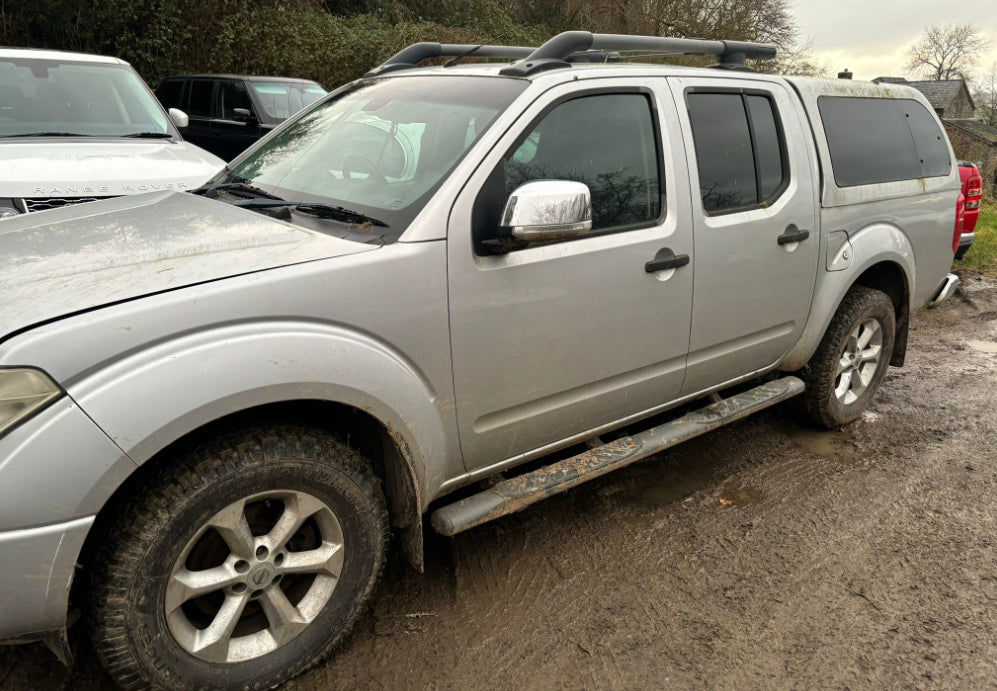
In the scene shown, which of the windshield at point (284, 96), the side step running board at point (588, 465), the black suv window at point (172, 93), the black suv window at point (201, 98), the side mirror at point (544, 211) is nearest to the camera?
the side mirror at point (544, 211)

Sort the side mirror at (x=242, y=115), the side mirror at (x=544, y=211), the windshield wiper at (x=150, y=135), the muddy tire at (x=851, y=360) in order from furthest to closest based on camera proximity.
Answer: the side mirror at (x=242, y=115) → the windshield wiper at (x=150, y=135) → the muddy tire at (x=851, y=360) → the side mirror at (x=544, y=211)

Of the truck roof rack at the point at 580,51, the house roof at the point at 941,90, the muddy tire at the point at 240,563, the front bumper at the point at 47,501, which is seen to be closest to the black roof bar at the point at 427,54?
the truck roof rack at the point at 580,51

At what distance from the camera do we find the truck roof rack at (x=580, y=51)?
2.93 m

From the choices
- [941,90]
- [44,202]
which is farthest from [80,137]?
[941,90]

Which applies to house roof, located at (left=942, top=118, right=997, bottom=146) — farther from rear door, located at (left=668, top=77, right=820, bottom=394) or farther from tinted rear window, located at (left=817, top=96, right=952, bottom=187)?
rear door, located at (left=668, top=77, right=820, bottom=394)

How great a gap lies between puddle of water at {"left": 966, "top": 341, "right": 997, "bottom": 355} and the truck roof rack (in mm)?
3434

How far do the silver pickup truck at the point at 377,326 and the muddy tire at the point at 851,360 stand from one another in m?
0.35

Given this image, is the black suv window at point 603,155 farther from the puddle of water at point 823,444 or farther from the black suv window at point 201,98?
the black suv window at point 201,98

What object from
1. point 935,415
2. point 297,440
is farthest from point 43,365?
point 935,415

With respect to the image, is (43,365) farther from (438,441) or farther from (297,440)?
(438,441)

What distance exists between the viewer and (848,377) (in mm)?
4383

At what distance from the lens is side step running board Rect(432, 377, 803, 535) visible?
106 inches

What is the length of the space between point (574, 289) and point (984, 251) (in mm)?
8766

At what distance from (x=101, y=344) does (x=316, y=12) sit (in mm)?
16739
